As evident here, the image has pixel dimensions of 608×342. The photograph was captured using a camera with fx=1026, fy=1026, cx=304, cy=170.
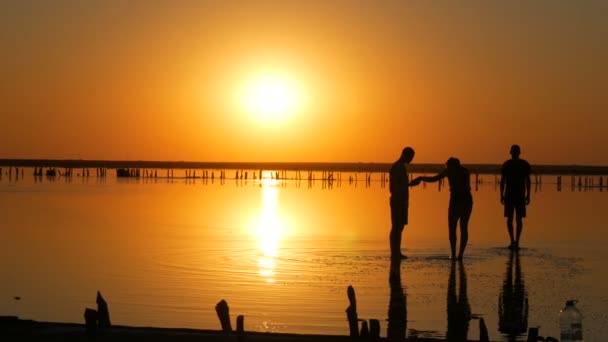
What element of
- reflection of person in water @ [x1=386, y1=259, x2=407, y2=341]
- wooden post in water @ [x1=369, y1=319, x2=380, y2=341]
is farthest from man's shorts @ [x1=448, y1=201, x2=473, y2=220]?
wooden post in water @ [x1=369, y1=319, x2=380, y2=341]

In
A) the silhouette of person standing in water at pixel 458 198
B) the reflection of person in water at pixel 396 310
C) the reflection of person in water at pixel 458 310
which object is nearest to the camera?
the reflection of person in water at pixel 458 310

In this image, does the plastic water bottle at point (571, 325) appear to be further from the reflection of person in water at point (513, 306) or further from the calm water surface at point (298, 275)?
the calm water surface at point (298, 275)

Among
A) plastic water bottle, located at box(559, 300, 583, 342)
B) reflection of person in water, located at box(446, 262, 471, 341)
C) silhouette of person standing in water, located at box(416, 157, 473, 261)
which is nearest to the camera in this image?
plastic water bottle, located at box(559, 300, 583, 342)

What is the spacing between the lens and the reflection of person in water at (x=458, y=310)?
11.1 meters

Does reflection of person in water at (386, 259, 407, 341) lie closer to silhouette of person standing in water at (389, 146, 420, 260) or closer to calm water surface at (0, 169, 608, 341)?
calm water surface at (0, 169, 608, 341)

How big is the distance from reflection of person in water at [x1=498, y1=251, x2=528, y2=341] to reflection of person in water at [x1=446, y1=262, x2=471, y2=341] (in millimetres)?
426

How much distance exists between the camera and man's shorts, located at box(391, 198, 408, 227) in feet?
59.8

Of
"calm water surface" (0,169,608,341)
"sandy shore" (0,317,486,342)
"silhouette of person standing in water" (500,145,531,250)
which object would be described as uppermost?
"silhouette of person standing in water" (500,145,531,250)

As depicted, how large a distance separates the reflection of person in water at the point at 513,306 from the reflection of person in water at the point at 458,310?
0.43m

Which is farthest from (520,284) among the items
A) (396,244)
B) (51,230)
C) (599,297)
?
(51,230)

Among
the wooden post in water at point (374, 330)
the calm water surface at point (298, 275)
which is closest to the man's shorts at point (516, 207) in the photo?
the calm water surface at point (298, 275)

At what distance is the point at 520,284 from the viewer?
1573 centimetres

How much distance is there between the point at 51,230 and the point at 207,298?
15329 millimetres

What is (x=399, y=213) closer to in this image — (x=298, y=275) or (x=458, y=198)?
(x=458, y=198)
